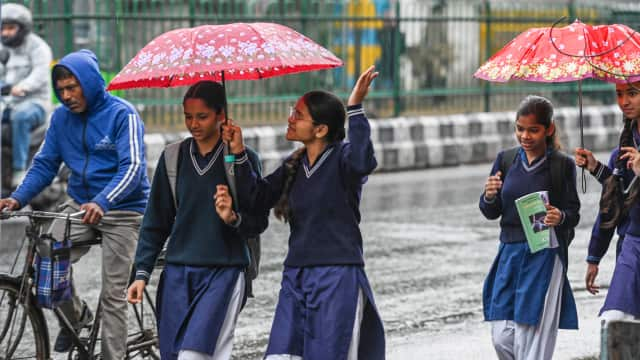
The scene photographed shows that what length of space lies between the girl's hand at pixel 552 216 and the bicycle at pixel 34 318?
2019 mm

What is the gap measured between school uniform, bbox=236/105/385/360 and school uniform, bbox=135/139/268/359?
0.16 meters

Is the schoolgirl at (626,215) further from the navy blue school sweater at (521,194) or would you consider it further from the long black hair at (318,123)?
the long black hair at (318,123)

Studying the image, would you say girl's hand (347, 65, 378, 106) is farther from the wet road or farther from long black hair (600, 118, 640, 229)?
the wet road

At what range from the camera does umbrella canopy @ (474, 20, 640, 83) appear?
6.14 m

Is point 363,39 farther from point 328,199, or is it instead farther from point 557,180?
point 328,199

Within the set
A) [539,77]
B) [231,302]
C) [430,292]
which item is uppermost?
[539,77]

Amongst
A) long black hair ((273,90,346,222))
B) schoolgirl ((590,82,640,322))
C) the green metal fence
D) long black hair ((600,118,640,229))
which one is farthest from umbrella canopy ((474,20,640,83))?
the green metal fence

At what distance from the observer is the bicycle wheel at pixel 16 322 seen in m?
6.97

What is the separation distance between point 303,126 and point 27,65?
9255mm

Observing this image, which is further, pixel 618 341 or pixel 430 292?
pixel 430 292

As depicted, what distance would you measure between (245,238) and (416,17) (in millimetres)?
13713

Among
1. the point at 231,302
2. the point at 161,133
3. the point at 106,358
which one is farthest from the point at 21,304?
the point at 161,133

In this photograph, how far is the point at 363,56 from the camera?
1864 cm

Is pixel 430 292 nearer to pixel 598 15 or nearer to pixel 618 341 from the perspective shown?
pixel 618 341
